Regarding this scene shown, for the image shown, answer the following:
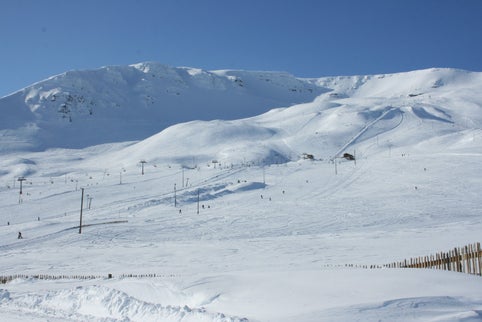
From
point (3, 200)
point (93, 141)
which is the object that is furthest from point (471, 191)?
point (93, 141)

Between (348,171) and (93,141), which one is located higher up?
(93,141)

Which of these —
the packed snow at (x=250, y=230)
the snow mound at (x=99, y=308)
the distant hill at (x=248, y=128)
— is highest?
the distant hill at (x=248, y=128)

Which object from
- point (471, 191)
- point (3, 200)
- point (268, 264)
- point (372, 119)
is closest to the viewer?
point (268, 264)

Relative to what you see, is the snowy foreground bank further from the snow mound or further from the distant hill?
the distant hill

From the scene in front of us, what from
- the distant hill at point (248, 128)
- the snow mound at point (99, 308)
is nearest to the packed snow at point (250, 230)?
the snow mound at point (99, 308)

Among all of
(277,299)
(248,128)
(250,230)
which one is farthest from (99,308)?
(248,128)

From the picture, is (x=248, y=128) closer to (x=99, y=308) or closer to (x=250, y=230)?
(x=250, y=230)

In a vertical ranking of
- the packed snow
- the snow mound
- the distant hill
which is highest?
the distant hill

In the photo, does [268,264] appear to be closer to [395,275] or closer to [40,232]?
[395,275]

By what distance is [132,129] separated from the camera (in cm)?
17225

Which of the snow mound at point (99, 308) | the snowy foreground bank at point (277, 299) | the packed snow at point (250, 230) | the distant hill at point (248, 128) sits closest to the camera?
the snowy foreground bank at point (277, 299)

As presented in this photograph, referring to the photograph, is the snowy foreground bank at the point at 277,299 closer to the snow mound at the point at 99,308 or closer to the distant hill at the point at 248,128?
the snow mound at the point at 99,308

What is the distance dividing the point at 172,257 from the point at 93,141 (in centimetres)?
13457

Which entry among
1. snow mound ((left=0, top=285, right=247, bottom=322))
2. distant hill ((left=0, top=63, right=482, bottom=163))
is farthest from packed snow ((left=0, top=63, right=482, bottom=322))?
distant hill ((left=0, top=63, right=482, bottom=163))
